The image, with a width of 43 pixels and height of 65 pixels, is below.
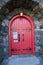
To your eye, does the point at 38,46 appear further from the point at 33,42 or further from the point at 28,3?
the point at 28,3

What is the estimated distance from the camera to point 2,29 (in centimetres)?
506

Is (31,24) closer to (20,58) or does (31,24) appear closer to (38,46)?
(38,46)

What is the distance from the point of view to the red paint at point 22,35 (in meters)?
5.19

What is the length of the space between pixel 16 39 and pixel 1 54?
0.61 m

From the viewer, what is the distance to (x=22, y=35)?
524 centimetres

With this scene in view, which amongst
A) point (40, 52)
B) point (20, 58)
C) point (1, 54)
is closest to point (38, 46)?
point (40, 52)

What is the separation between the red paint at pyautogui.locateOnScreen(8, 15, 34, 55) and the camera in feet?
17.0

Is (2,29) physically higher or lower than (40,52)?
higher

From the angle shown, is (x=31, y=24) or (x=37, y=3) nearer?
(x=37, y=3)

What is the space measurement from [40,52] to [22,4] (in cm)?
144

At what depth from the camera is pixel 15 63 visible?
4867 millimetres

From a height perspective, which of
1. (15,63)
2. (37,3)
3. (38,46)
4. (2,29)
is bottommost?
(15,63)

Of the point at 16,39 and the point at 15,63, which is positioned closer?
the point at 15,63

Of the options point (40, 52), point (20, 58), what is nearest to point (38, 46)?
point (40, 52)
